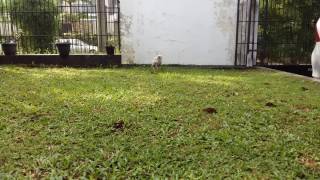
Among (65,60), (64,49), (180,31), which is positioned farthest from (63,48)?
(180,31)

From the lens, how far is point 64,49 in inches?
400

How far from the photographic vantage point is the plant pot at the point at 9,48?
10203 millimetres

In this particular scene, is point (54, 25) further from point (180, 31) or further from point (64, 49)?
point (180, 31)

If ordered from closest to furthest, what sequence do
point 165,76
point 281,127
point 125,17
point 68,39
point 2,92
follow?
point 281,127 → point 2,92 → point 165,76 → point 125,17 → point 68,39

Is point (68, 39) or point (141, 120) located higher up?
point (68, 39)

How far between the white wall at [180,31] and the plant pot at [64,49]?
1.39 metres

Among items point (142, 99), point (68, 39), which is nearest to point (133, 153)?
point (142, 99)

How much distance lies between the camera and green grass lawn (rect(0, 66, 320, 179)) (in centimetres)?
293

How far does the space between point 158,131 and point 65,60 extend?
699cm

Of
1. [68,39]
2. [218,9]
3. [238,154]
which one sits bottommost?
[238,154]

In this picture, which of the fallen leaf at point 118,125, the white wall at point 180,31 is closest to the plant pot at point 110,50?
the white wall at point 180,31

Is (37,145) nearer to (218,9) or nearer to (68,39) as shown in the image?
(218,9)

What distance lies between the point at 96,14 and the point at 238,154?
9404 mm

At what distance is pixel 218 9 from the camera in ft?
33.0
